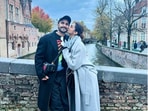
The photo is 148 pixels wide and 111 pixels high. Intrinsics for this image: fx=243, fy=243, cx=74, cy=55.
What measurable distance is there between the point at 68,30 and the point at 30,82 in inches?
48.6

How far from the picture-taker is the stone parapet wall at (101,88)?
3877 millimetres

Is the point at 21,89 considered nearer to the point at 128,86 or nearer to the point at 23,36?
the point at 128,86

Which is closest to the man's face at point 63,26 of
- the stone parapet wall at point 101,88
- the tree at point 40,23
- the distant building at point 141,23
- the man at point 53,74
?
the man at point 53,74

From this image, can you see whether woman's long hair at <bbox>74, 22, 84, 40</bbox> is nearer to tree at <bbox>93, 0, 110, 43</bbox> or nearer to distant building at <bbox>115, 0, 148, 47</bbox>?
distant building at <bbox>115, 0, 148, 47</bbox>

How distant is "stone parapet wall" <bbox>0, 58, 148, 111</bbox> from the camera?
12.7ft

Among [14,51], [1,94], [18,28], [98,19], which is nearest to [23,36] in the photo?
[18,28]

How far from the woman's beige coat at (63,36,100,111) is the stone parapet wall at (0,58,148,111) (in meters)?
0.73

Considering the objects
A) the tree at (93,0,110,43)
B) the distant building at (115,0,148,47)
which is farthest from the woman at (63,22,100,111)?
the tree at (93,0,110,43)

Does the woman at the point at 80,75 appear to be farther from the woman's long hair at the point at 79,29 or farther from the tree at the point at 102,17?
the tree at the point at 102,17

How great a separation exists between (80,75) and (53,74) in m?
0.35

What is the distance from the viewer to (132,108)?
4066 mm

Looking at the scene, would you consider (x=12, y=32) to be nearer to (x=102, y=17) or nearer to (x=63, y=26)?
(x=102, y=17)

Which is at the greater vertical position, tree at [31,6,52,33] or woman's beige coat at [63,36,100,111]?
tree at [31,6,52,33]

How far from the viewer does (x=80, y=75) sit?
315cm
